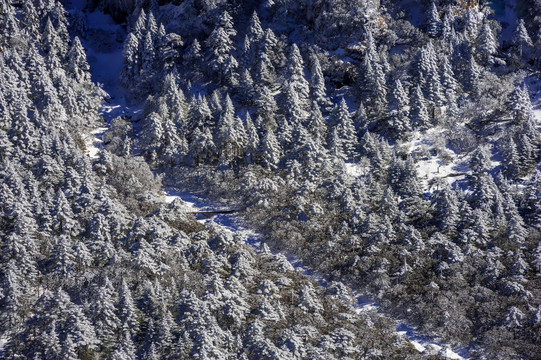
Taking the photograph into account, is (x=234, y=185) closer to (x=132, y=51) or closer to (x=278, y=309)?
(x=278, y=309)

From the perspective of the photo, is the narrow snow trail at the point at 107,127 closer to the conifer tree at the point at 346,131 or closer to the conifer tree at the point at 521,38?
the conifer tree at the point at 346,131

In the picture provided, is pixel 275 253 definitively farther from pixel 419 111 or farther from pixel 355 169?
pixel 419 111

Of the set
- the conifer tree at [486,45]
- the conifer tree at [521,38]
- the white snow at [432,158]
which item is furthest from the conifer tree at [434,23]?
the white snow at [432,158]

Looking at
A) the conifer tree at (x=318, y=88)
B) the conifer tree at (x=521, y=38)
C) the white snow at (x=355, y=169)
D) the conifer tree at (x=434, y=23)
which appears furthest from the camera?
the conifer tree at (x=434, y=23)

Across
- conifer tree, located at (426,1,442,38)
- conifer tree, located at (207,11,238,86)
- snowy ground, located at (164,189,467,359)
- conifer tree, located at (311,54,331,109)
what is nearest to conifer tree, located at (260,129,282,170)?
snowy ground, located at (164,189,467,359)

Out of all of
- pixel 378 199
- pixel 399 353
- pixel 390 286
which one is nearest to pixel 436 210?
pixel 378 199

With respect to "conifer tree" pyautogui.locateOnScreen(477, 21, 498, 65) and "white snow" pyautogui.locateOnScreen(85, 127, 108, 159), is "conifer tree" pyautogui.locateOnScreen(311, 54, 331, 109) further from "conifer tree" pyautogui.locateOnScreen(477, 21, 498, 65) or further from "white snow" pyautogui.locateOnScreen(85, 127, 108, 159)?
"white snow" pyautogui.locateOnScreen(85, 127, 108, 159)

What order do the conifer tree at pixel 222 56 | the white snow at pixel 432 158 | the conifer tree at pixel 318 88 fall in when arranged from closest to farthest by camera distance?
the white snow at pixel 432 158 < the conifer tree at pixel 318 88 < the conifer tree at pixel 222 56
